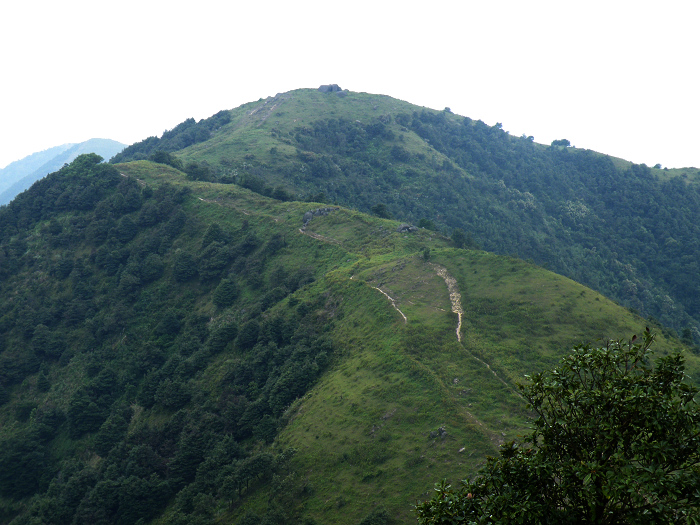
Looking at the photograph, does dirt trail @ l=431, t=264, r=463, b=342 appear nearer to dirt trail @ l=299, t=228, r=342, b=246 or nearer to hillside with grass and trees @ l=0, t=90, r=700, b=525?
hillside with grass and trees @ l=0, t=90, r=700, b=525

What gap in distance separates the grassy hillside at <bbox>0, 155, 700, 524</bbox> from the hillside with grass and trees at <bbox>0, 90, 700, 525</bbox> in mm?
237

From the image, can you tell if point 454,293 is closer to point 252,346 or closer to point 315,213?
point 252,346

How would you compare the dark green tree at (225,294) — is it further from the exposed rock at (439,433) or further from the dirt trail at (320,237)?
the exposed rock at (439,433)

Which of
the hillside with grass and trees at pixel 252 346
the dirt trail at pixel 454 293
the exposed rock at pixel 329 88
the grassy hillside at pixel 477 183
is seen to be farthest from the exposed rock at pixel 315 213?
the exposed rock at pixel 329 88

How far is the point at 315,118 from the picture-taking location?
532ft

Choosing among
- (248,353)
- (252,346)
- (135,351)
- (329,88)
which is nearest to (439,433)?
(248,353)

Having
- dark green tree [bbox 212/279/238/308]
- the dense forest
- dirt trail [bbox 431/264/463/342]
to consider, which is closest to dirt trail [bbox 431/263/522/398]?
dirt trail [bbox 431/264/463/342]

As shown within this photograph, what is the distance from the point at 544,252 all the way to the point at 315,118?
3635 inches

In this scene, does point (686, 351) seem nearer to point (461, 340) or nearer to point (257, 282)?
point (461, 340)

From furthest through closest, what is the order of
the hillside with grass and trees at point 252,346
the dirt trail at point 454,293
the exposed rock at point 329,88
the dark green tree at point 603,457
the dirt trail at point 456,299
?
the exposed rock at point 329,88 < the dirt trail at point 454,293 < the dirt trail at point 456,299 < the hillside with grass and trees at point 252,346 < the dark green tree at point 603,457

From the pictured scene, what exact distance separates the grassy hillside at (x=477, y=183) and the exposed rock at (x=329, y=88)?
4.68 metres

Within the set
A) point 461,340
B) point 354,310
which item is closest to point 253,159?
point 354,310

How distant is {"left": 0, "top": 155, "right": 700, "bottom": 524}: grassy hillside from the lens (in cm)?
3547

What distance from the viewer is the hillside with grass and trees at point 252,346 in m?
35.4
